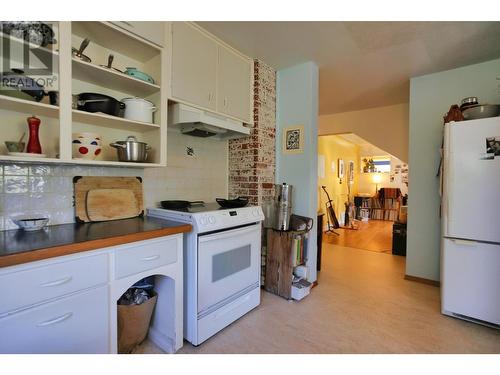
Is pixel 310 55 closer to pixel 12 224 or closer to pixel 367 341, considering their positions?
pixel 367 341

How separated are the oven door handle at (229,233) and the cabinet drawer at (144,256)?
8.2 inches

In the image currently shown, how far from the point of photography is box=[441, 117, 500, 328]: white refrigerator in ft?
6.30

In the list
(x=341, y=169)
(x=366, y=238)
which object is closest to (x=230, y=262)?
(x=366, y=238)

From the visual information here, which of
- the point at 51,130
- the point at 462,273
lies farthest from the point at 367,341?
the point at 51,130

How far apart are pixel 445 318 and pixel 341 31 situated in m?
2.64

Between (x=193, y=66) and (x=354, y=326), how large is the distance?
251 centimetres

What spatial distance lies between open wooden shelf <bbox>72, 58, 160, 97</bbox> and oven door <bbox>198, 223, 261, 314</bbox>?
1171mm

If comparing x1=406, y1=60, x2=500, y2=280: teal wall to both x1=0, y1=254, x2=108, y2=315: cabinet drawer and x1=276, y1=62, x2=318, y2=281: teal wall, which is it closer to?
x1=276, y1=62, x2=318, y2=281: teal wall

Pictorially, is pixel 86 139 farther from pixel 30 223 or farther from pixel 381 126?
pixel 381 126

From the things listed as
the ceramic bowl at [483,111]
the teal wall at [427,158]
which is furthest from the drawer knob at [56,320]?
the teal wall at [427,158]

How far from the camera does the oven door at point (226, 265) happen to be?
1.72 m

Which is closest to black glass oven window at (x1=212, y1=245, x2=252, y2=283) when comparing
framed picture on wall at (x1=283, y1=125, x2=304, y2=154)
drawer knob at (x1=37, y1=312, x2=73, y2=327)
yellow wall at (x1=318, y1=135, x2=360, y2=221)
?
drawer knob at (x1=37, y1=312, x2=73, y2=327)

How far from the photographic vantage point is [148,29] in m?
1.68

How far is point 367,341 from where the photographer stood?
1.79 m
